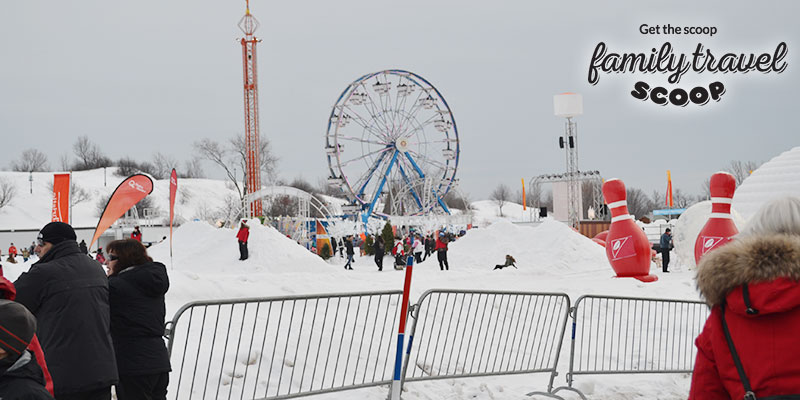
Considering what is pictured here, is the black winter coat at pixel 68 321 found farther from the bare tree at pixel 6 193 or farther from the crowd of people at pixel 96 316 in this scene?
the bare tree at pixel 6 193

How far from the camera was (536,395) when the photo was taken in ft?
22.7

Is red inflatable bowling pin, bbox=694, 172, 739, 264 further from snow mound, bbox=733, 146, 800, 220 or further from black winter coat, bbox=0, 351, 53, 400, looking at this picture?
black winter coat, bbox=0, 351, 53, 400

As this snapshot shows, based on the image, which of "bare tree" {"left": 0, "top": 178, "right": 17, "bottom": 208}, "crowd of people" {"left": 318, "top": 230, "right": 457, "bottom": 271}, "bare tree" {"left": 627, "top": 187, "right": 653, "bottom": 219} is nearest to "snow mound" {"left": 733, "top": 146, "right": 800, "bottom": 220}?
"crowd of people" {"left": 318, "top": 230, "right": 457, "bottom": 271}

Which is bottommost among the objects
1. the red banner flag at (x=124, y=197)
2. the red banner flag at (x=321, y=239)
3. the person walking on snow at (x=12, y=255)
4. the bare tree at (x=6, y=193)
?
the person walking on snow at (x=12, y=255)

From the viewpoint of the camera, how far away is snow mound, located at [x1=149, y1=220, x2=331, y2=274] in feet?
70.2

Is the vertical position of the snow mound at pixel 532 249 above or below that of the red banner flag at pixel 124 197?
below

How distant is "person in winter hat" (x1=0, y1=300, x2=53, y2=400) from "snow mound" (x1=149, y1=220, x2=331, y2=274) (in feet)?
61.4

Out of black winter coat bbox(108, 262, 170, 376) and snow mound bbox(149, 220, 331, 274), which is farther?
snow mound bbox(149, 220, 331, 274)

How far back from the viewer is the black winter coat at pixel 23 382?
7.88 ft

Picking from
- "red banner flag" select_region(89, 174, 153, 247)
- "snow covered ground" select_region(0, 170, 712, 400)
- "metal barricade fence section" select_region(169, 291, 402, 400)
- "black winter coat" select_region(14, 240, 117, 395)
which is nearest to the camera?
"black winter coat" select_region(14, 240, 117, 395)

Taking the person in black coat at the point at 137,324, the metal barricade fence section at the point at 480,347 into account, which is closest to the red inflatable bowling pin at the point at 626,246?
the metal barricade fence section at the point at 480,347

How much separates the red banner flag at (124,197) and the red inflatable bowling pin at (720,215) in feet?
36.9

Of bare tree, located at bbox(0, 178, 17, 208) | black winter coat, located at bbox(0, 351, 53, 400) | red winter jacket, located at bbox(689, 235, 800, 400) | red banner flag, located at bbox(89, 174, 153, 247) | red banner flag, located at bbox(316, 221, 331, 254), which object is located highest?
bare tree, located at bbox(0, 178, 17, 208)

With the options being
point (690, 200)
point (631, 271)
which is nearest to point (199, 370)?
point (631, 271)
